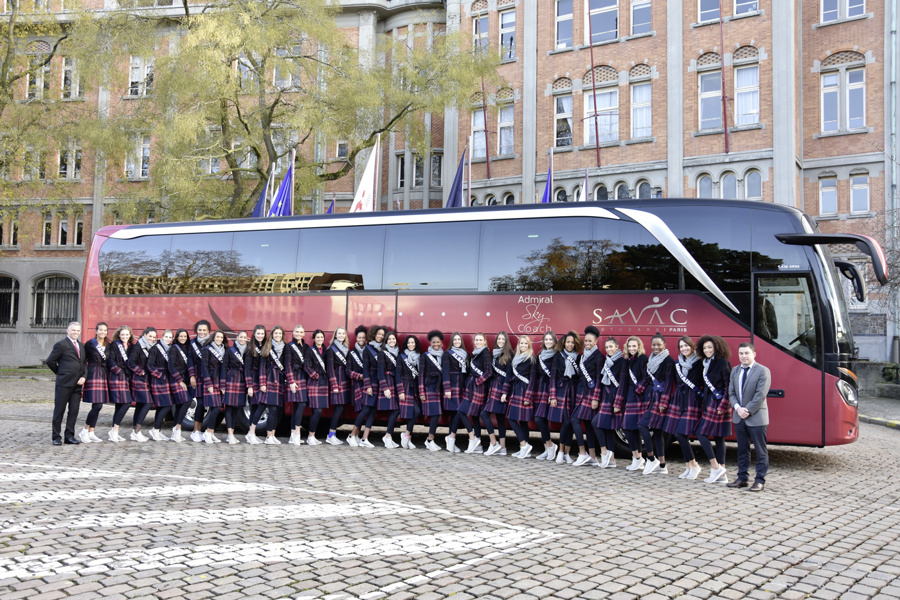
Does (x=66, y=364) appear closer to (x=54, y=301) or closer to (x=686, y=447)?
(x=686, y=447)

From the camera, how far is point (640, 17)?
28281 millimetres

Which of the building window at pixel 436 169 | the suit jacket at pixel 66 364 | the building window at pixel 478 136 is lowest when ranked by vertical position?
the suit jacket at pixel 66 364

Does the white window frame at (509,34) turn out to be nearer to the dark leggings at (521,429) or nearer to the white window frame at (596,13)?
the white window frame at (596,13)

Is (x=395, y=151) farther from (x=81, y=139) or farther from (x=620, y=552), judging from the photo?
(x=620, y=552)

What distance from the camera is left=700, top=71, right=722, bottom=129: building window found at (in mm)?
26688

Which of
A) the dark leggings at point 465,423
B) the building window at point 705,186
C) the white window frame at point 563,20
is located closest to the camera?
the dark leggings at point 465,423

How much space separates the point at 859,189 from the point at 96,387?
24161 millimetres

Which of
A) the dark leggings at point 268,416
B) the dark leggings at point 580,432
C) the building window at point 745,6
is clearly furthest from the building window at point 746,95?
the dark leggings at point 268,416

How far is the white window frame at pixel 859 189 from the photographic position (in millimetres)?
26078

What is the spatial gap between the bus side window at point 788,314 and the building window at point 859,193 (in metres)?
18.0

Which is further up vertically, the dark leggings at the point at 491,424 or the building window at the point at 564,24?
the building window at the point at 564,24

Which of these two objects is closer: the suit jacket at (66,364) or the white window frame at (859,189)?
the suit jacket at (66,364)

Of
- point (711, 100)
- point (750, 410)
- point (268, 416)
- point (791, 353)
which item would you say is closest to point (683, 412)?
point (750, 410)

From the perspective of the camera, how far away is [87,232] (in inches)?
1451
